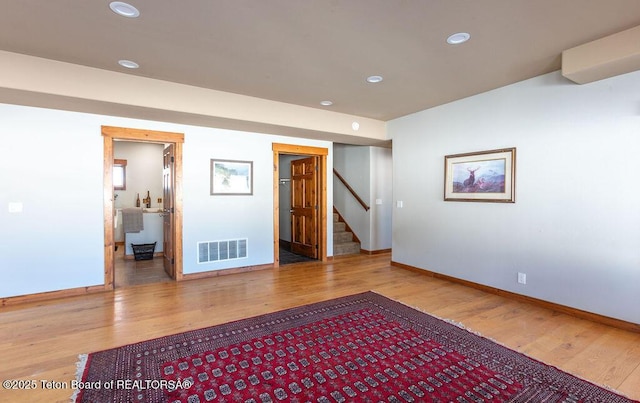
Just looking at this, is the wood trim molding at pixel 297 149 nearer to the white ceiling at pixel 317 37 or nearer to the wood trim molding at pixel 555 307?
the white ceiling at pixel 317 37

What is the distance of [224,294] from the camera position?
4008 millimetres

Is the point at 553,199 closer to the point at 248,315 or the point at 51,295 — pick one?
the point at 248,315

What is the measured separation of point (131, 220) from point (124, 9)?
187 inches

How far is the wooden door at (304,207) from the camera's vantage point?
20.3 ft

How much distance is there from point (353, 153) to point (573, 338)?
208 inches

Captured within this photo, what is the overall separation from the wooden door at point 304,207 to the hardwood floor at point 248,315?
4.72ft

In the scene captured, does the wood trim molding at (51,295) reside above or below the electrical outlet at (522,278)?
below

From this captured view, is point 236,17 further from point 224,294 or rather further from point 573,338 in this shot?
point 573,338

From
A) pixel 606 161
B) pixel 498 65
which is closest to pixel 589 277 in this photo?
pixel 606 161

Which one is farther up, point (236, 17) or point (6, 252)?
point (236, 17)

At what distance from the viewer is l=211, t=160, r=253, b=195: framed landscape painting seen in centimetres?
493

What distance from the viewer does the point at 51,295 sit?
385 cm

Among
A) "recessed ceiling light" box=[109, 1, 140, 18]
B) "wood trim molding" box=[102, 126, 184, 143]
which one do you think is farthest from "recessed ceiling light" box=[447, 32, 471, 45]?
"wood trim molding" box=[102, 126, 184, 143]

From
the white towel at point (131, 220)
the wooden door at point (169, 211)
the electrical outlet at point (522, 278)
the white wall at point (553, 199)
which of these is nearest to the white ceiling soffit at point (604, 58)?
the white wall at point (553, 199)
